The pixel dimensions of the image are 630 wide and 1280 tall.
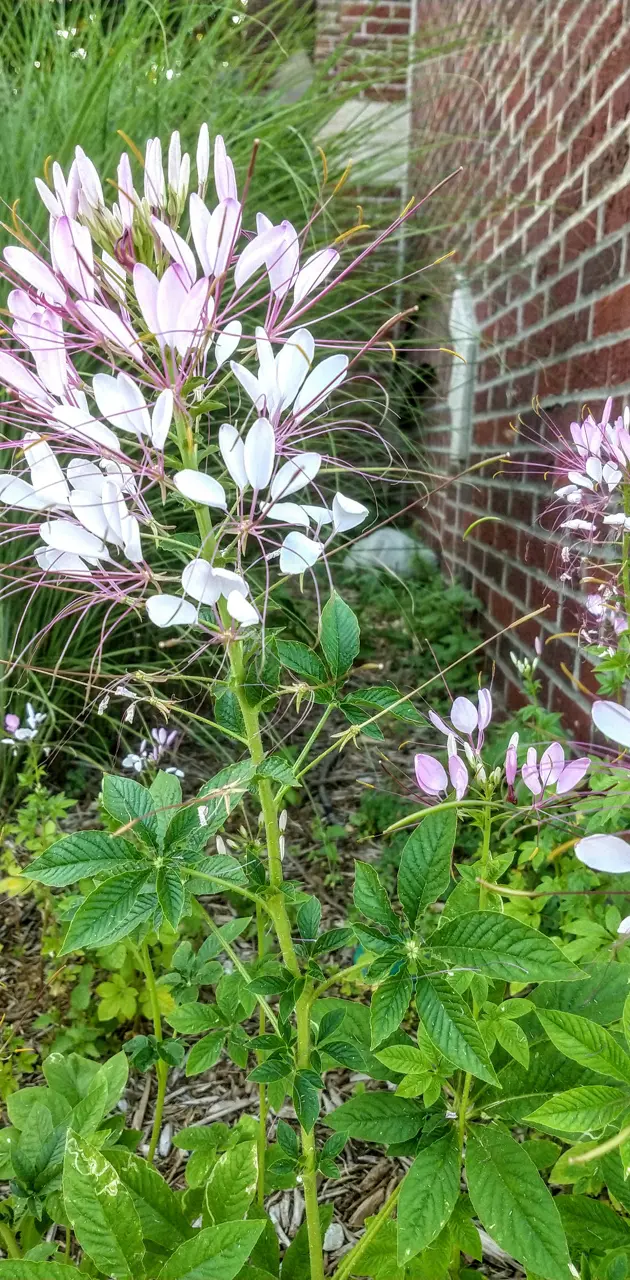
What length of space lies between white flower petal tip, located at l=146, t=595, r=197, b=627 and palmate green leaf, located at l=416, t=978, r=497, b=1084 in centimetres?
31

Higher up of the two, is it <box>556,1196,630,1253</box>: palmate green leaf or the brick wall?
the brick wall

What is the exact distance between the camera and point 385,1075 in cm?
78

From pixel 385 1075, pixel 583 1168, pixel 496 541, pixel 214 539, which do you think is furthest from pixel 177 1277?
pixel 496 541

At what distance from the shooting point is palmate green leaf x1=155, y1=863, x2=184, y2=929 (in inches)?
22.1

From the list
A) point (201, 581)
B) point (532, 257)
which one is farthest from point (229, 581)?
point (532, 257)

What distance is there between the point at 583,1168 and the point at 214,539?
0.64 m

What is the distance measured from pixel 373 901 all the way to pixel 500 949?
0.35 ft

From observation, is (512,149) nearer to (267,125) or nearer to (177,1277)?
(267,125)

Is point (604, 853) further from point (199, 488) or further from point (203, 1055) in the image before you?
point (203, 1055)

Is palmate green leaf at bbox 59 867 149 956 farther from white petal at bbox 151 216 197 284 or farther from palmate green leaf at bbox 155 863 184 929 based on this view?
white petal at bbox 151 216 197 284

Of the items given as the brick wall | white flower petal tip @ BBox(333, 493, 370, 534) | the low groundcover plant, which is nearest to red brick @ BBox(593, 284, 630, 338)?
the brick wall

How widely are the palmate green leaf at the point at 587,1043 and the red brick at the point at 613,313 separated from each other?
1.32 metres

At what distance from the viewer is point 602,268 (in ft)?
5.49

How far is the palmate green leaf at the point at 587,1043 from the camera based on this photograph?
58 centimetres
